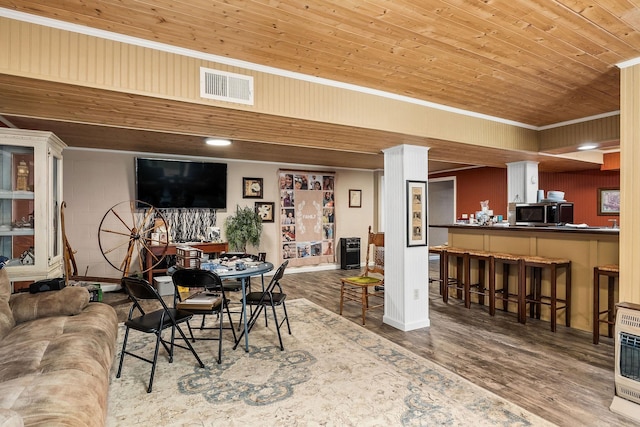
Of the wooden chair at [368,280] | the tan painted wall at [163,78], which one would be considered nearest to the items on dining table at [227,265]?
the wooden chair at [368,280]

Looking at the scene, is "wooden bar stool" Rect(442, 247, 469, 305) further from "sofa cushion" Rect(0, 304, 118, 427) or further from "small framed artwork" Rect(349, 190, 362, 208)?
"sofa cushion" Rect(0, 304, 118, 427)

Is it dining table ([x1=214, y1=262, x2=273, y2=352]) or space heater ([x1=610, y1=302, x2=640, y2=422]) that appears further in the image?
dining table ([x1=214, y1=262, x2=273, y2=352])

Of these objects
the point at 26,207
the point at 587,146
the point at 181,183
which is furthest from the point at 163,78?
the point at 587,146

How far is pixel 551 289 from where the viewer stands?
392 centimetres

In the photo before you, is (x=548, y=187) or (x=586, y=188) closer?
(x=586, y=188)

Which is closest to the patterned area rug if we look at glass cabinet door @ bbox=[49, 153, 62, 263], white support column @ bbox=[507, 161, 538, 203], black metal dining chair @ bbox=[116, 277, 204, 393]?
black metal dining chair @ bbox=[116, 277, 204, 393]

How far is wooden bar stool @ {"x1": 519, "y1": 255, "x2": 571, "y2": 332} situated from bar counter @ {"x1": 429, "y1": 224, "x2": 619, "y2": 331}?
0.09 metres

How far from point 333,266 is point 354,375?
5.24 m

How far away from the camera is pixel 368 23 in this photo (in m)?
2.15

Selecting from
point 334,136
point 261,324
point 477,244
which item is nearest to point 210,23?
point 334,136

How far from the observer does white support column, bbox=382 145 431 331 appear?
4.05m

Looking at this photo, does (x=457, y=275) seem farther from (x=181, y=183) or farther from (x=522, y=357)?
(x=181, y=183)

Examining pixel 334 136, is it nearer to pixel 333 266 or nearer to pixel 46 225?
pixel 46 225

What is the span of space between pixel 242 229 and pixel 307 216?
1599 mm
